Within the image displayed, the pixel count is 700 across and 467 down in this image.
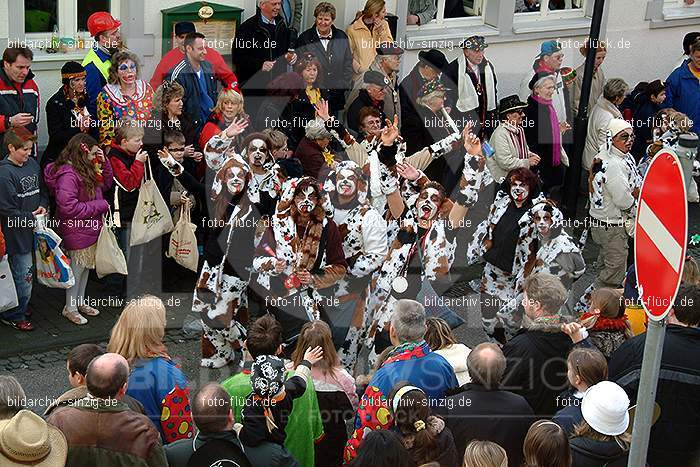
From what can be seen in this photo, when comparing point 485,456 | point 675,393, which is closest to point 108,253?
point 675,393

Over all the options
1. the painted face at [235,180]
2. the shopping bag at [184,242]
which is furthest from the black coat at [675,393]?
the shopping bag at [184,242]

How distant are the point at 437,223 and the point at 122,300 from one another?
2.99 meters

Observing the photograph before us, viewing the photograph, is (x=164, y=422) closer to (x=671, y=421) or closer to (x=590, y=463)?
(x=590, y=463)

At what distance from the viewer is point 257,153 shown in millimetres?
10102

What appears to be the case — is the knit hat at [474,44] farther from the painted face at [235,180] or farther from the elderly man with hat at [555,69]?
the painted face at [235,180]

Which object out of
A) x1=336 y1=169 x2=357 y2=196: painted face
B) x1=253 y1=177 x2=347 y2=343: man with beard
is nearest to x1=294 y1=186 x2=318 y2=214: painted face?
x1=253 y1=177 x2=347 y2=343: man with beard

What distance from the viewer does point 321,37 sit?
13.3m

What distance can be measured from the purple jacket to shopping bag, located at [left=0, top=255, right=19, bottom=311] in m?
0.57

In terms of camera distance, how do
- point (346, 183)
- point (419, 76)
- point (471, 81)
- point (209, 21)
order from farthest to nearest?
1. point (471, 81)
2. point (419, 76)
3. point (209, 21)
4. point (346, 183)

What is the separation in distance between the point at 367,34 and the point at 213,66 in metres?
2.02

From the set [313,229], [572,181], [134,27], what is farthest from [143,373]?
[572,181]

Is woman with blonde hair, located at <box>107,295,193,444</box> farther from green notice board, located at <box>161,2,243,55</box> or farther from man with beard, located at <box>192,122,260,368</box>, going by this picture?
green notice board, located at <box>161,2,243,55</box>

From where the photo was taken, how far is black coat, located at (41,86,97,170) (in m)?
11.1

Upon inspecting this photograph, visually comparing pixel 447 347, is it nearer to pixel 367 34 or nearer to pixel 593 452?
pixel 593 452
